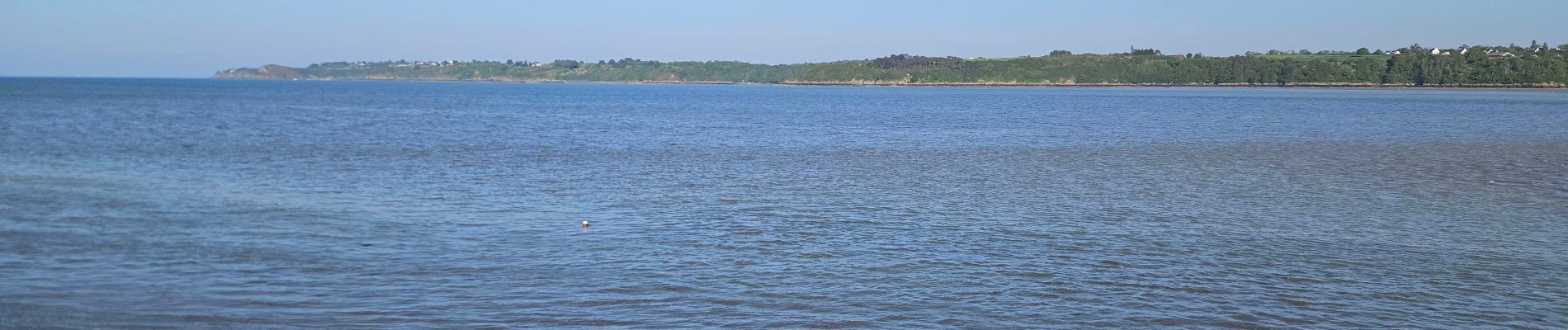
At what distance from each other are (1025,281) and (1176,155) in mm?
23077

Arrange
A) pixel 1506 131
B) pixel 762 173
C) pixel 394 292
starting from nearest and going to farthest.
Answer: pixel 394 292 < pixel 762 173 < pixel 1506 131

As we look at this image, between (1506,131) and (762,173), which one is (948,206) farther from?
(1506,131)

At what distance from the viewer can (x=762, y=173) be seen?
26812 mm

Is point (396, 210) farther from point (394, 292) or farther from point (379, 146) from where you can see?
point (379, 146)

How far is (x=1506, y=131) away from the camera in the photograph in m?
49.8

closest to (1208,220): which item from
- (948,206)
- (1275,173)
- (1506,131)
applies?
(948,206)

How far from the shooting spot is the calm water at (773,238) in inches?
434

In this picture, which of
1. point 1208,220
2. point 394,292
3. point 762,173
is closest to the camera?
point 394,292

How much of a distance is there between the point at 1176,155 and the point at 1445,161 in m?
6.62

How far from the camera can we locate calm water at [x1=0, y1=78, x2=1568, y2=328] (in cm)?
1102

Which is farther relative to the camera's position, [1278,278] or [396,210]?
[396,210]

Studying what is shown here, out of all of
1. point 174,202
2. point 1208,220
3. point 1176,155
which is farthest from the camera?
point 1176,155

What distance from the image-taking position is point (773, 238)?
1579 centimetres

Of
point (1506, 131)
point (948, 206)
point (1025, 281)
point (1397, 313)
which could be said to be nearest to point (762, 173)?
point (948, 206)
